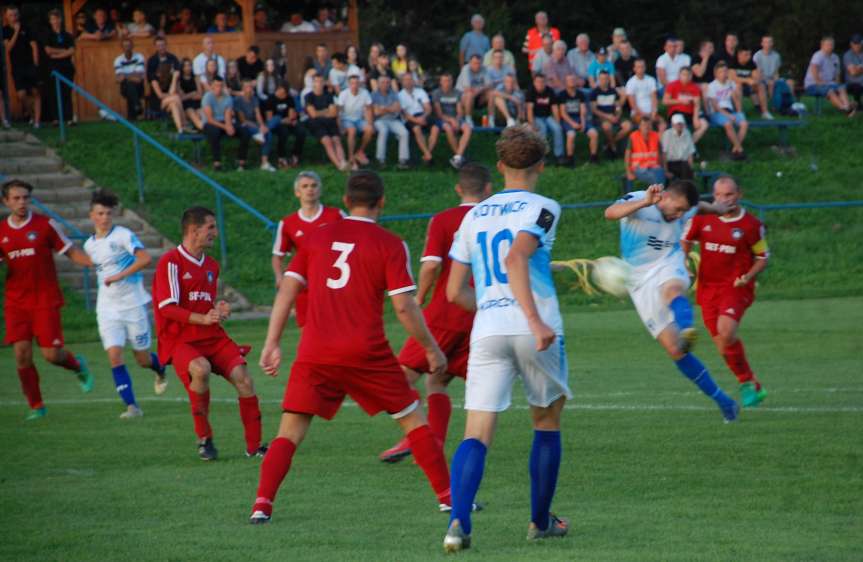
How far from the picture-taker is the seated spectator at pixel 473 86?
2694 cm

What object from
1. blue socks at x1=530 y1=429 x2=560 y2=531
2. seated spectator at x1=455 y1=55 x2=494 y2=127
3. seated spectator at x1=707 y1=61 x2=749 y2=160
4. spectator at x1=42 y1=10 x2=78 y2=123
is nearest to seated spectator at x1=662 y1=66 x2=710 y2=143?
seated spectator at x1=707 y1=61 x2=749 y2=160

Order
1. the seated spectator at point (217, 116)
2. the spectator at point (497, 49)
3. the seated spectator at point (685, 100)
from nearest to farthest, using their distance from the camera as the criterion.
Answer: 1. the seated spectator at point (217, 116)
2. the seated spectator at point (685, 100)
3. the spectator at point (497, 49)

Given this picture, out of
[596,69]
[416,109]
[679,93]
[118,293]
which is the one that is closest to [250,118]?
[416,109]

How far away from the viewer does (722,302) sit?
40.0 ft

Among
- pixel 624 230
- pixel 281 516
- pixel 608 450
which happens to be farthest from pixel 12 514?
pixel 624 230

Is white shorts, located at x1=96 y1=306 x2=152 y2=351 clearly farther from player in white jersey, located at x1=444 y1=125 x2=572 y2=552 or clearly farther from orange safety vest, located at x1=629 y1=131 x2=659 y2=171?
orange safety vest, located at x1=629 y1=131 x2=659 y2=171

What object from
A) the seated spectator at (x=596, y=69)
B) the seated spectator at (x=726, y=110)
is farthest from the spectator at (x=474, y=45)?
the seated spectator at (x=726, y=110)

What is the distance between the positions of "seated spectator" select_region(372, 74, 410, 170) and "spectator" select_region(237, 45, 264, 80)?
2404 millimetres

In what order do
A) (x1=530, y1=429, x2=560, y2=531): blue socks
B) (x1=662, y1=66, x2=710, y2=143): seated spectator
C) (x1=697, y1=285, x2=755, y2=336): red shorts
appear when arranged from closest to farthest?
(x1=530, y1=429, x2=560, y2=531): blue socks → (x1=697, y1=285, x2=755, y2=336): red shorts → (x1=662, y1=66, x2=710, y2=143): seated spectator

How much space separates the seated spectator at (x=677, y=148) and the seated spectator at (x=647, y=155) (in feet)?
0.80

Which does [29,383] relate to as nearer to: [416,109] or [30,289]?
[30,289]

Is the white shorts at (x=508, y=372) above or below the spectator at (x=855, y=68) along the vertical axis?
above

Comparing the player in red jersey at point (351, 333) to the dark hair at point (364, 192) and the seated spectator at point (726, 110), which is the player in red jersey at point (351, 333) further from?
the seated spectator at point (726, 110)

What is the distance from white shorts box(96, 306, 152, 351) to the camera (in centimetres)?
1282
